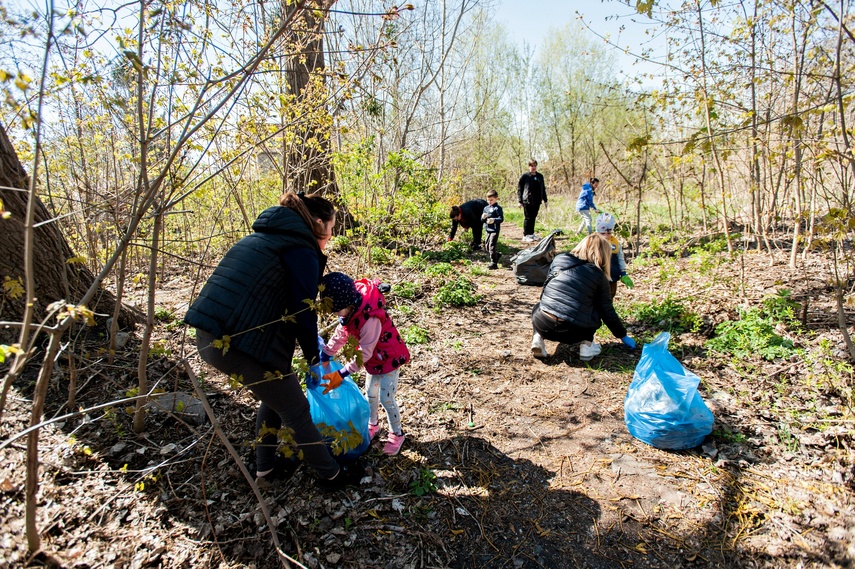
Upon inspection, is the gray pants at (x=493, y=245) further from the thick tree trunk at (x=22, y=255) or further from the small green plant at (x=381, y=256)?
the thick tree trunk at (x=22, y=255)

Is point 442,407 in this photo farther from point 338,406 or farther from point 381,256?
point 381,256

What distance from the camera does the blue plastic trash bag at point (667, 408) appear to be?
9.36 ft

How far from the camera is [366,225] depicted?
6.63m

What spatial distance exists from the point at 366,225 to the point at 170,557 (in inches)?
200

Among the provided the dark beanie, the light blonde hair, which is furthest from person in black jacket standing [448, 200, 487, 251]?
the dark beanie

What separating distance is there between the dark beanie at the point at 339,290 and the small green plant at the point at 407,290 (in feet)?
10.9

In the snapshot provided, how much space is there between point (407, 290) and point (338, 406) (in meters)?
3.31

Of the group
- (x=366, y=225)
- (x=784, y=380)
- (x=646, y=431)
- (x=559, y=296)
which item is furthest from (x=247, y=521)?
(x=366, y=225)

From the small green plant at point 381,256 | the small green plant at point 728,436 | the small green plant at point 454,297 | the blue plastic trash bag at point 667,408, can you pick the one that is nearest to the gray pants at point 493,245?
the small green plant at point 381,256

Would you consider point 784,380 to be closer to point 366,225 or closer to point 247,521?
point 247,521

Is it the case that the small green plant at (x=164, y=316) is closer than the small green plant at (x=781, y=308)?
No

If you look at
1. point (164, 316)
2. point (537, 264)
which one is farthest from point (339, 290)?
point (537, 264)

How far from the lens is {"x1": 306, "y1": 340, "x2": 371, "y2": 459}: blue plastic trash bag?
8.52ft

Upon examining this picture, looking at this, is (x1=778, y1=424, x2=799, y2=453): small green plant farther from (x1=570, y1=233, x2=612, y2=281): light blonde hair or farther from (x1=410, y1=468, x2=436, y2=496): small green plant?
(x1=410, y1=468, x2=436, y2=496): small green plant
